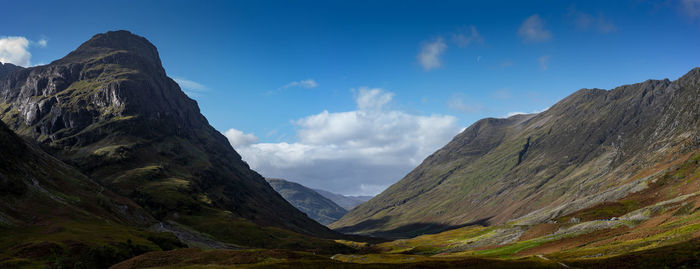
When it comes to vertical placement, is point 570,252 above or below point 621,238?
below

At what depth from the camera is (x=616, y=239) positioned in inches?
2852

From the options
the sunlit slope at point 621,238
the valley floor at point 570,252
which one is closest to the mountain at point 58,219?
the valley floor at point 570,252

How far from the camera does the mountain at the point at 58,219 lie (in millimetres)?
69188

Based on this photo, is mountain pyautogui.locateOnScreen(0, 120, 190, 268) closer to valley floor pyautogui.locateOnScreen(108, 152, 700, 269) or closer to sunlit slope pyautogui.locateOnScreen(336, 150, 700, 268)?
valley floor pyautogui.locateOnScreen(108, 152, 700, 269)

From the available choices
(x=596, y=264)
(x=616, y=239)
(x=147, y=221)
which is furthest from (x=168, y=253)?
(x=147, y=221)

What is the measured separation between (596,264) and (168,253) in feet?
207

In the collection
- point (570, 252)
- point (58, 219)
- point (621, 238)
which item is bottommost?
point (570, 252)

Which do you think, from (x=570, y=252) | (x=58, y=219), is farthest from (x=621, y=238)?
(x=58, y=219)

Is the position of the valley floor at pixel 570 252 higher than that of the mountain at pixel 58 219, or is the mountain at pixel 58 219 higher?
the mountain at pixel 58 219

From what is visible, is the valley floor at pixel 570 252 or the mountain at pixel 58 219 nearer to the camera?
the valley floor at pixel 570 252

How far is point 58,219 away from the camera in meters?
102

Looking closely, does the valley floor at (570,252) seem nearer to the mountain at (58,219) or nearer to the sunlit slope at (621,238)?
the sunlit slope at (621,238)

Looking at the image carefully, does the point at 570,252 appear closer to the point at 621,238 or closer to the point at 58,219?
the point at 621,238

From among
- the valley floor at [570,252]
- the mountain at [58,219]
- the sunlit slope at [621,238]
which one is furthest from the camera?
the mountain at [58,219]
